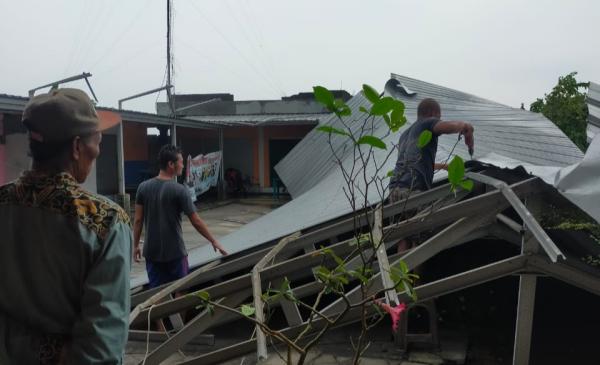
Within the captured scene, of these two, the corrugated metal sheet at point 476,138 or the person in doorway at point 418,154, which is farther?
the corrugated metal sheet at point 476,138

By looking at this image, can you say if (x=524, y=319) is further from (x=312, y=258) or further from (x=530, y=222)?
(x=312, y=258)

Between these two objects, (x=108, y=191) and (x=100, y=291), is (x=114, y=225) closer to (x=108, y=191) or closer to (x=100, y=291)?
(x=100, y=291)

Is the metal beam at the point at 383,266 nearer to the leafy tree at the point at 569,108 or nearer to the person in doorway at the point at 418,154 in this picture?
the person in doorway at the point at 418,154

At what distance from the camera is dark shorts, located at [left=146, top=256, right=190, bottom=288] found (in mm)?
4195

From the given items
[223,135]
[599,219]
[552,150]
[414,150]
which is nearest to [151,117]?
[223,135]

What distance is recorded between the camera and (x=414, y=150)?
3.98 meters

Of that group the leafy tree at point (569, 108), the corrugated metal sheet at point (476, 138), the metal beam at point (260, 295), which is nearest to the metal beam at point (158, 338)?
the metal beam at point (260, 295)

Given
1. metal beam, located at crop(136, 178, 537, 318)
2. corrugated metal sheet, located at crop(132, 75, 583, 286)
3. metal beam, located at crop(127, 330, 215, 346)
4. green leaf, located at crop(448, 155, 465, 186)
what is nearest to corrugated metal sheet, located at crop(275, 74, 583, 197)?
corrugated metal sheet, located at crop(132, 75, 583, 286)

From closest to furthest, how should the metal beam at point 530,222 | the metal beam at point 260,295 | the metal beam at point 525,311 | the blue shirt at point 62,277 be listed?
the blue shirt at point 62,277
the metal beam at point 260,295
the metal beam at point 530,222
the metal beam at point 525,311

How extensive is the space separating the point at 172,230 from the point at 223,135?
16.2m

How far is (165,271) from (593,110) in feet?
12.7

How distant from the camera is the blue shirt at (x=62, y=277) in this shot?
4.53 feet

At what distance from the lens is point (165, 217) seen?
4.09m

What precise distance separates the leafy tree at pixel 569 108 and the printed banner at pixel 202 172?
8878 mm
